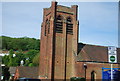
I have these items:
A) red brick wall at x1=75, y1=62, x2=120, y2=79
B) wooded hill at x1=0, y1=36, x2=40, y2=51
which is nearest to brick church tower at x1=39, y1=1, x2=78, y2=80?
red brick wall at x1=75, y1=62, x2=120, y2=79

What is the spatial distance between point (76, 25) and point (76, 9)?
319 cm

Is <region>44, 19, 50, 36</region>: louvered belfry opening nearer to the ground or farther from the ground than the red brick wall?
farther from the ground

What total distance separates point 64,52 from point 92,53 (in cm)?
612

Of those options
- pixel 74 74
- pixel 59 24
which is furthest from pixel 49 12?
pixel 74 74

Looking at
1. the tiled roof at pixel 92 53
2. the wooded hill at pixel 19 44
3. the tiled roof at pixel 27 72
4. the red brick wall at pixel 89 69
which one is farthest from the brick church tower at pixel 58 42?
the wooded hill at pixel 19 44

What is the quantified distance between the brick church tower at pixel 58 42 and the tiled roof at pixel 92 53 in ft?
5.43

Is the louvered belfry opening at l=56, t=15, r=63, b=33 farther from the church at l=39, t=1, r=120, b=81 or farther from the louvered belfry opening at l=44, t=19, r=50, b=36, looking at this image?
the louvered belfry opening at l=44, t=19, r=50, b=36

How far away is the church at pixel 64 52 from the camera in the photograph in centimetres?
3278

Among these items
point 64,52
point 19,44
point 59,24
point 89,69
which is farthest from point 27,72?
point 19,44

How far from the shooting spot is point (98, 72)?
111 feet

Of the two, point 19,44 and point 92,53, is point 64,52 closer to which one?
point 92,53

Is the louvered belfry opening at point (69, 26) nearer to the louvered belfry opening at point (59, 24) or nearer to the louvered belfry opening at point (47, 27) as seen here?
the louvered belfry opening at point (59, 24)

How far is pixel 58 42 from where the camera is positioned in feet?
111

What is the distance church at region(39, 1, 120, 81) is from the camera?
108 feet
